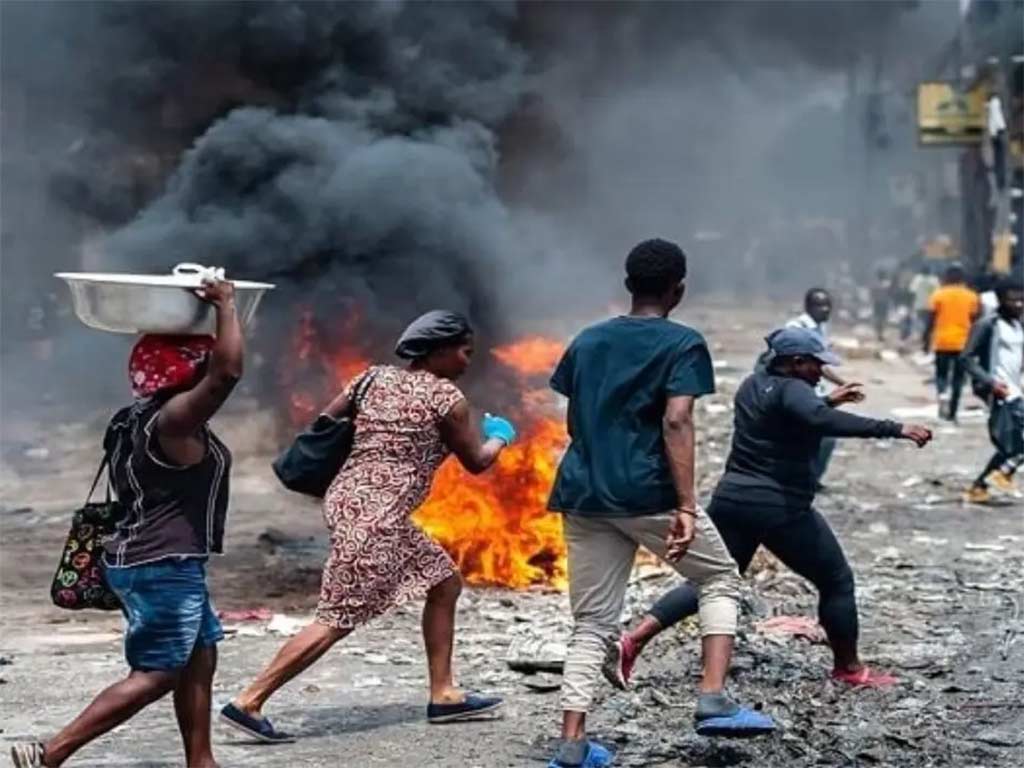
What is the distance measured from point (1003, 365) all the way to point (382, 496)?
21.4ft

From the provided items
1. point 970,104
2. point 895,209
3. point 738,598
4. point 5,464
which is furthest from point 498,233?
point 895,209

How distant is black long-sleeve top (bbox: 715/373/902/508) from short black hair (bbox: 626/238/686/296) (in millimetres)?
963

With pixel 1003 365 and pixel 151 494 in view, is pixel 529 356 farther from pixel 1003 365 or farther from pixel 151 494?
pixel 151 494

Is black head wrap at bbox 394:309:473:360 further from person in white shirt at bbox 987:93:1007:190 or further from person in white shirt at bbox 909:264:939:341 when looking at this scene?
person in white shirt at bbox 987:93:1007:190

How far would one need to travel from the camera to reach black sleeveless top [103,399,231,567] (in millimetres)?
4574

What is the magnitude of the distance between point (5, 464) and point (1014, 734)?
9.77 meters

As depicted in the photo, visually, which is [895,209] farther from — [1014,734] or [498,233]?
[1014,734]

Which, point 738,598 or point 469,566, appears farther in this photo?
point 469,566

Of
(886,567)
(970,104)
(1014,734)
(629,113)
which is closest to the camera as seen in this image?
(1014,734)

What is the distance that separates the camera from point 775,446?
5.93 meters

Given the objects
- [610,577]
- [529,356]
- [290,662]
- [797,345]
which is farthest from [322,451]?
[529,356]

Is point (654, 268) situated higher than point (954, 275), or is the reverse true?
point (654, 268)

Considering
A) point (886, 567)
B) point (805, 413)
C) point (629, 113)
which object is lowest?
point (886, 567)

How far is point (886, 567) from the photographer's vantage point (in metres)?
8.91
